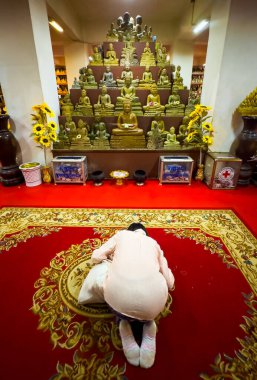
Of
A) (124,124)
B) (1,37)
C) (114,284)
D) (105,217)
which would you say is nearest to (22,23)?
(1,37)

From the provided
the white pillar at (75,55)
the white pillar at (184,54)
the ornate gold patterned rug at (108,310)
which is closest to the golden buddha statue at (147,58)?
the white pillar at (184,54)

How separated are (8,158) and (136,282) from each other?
3.00 m

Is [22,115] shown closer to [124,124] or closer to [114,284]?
[124,124]

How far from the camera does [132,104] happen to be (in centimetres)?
369

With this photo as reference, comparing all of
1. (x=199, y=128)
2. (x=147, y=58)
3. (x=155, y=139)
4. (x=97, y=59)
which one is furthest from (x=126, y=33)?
(x=199, y=128)

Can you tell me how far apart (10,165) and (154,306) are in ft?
10.2

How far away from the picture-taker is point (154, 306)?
1.03m

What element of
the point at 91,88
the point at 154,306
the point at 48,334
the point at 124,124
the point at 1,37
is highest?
the point at 1,37

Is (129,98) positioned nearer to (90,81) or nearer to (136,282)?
(90,81)

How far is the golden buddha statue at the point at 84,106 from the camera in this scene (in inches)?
146

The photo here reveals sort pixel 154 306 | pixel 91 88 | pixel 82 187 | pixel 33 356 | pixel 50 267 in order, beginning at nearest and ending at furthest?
pixel 154 306, pixel 33 356, pixel 50 267, pixel 82 187, pixel 91 88

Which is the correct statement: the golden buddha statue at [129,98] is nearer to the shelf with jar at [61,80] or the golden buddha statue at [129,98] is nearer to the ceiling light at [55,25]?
the ceiling light at [55,25]

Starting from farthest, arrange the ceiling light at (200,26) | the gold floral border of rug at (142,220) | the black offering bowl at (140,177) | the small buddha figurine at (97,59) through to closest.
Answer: the ceiling light at (200,26)
the small buddha figurine at (97,59)
the black offering bowl at (140,177)
the gold floral border of rug at (142,220)

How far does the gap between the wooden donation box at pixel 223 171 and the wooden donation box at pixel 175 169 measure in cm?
30
